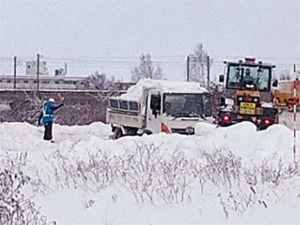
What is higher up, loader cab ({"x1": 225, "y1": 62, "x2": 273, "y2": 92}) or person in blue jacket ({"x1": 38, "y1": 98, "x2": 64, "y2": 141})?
loader cab ({"x1": 225, "y1": 62, "x2": 273, "y2": 92})

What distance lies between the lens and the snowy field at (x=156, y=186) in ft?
25.1

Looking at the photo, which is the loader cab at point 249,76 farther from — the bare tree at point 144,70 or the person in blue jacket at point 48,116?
the bare tree at point 144,70

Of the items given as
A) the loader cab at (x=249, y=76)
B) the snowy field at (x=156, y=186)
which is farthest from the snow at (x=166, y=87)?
the snowy field at (x=156, y=186)

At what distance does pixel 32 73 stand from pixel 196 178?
68.6 m

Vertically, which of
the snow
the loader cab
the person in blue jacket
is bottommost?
the person in blue jacket

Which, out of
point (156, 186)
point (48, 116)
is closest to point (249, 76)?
point (48, 116)

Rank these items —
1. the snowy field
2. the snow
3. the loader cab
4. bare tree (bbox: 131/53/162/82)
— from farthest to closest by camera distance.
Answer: bare tree (bbox: 131/53/162/82), the loader cab, the snow, the snowy field

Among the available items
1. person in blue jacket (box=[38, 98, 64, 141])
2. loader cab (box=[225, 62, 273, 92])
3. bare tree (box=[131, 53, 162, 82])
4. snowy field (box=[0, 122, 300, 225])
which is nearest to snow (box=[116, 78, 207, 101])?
loader cab (box=[225, 62, 273, 92])

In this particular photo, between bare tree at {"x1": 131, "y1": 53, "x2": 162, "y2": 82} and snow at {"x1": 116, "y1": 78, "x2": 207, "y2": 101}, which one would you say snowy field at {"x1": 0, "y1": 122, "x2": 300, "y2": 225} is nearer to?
snow at {"x1": 116, "y1": 78, "x2": 207, "y2": 101}

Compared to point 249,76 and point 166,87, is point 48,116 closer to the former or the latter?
point 166,87

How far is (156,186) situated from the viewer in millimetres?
8914

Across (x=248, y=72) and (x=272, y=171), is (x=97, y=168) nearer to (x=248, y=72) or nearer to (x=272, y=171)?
(x=272, y=171)

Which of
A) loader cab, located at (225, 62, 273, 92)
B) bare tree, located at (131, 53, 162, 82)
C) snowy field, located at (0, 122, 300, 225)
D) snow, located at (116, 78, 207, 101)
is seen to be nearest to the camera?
snowy field, located at (0, 122, 300, 225)

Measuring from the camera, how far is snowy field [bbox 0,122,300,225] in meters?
7.64
